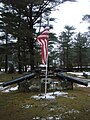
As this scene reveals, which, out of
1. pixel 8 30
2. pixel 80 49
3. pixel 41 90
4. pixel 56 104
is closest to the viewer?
pixel 56 104

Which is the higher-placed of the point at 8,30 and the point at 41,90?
the point at 8,30

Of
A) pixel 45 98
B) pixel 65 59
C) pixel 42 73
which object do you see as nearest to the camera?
pixel 45 98

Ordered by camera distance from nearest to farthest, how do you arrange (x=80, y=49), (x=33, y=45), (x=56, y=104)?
1. (x=56, y=104)
2. (x=33, y=45)
3. (x=80, y=49)

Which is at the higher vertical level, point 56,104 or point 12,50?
point 12,50

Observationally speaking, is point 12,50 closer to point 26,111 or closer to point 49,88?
point 49,88

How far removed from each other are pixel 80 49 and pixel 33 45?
30577 mm

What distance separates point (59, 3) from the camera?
101 feet

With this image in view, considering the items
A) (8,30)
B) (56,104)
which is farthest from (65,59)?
(56,104)

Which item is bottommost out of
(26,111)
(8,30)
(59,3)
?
(26,111)

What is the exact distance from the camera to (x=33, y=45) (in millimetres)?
30562

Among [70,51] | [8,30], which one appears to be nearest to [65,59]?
[70,51]

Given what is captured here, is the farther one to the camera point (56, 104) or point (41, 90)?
point (41, 90)

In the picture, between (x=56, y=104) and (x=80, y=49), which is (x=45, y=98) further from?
(x=80, y=49)

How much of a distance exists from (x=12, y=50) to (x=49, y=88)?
57.8 ft
